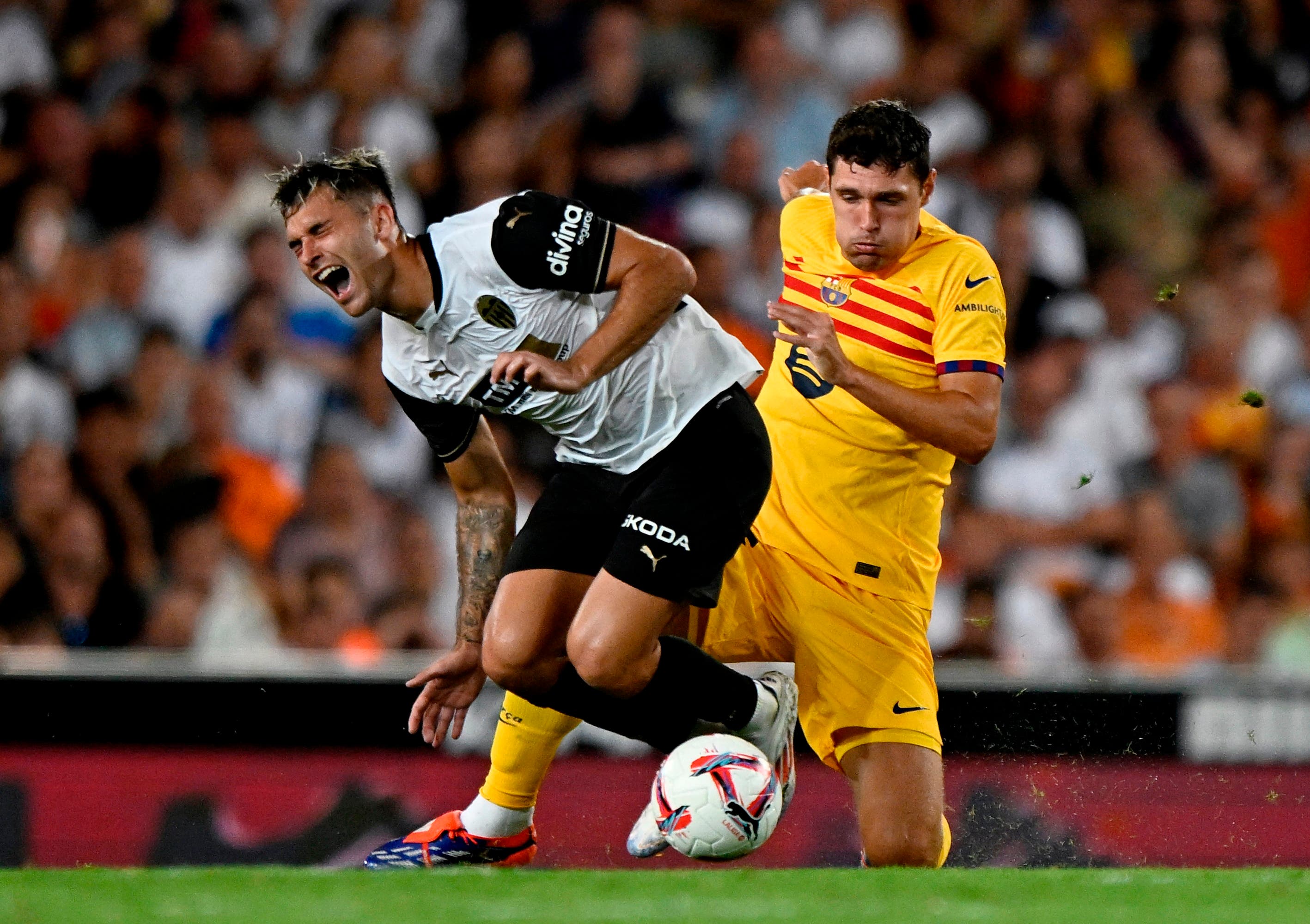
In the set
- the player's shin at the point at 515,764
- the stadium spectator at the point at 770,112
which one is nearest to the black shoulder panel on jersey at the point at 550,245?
the player's shin at the point at 515,764

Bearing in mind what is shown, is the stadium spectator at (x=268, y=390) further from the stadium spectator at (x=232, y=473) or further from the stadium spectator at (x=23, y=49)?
the stadium spectator at (x=23, y=49)

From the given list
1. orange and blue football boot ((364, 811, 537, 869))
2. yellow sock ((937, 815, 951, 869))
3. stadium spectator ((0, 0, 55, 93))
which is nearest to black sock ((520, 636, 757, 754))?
orange and blue football boot ((364, 811, 537, 869))

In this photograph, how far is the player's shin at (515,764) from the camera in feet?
18.6

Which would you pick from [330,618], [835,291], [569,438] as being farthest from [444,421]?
[330,618]

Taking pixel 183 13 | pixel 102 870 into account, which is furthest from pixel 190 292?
pixel 102 870

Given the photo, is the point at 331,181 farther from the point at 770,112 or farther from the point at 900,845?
the point at 770,112

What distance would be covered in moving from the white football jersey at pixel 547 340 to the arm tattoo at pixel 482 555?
0.21m

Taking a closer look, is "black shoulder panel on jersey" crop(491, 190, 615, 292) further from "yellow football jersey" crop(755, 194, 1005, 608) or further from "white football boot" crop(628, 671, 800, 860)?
"white football boot" crop(628, 671, 800, 860)

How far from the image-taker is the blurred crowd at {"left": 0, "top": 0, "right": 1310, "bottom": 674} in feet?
26.6

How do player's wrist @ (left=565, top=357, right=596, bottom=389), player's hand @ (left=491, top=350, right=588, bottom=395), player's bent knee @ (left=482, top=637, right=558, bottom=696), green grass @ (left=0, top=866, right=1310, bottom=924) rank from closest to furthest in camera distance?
green grass @ (left=0, top=866, right=1310, bottom=924)
player's hand @ (left=491, top=350, right=588, bottom=395)
player's wrist @ (left=565, top=357, right=596, bottom=389)
player's bent knee @ (left=482, top=637, right=558, bottom=696)

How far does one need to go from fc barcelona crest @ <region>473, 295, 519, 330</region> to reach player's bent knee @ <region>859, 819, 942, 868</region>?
6.25ft

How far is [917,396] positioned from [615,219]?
161 inches

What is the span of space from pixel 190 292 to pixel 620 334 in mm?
4338

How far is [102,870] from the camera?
15.7 ft
